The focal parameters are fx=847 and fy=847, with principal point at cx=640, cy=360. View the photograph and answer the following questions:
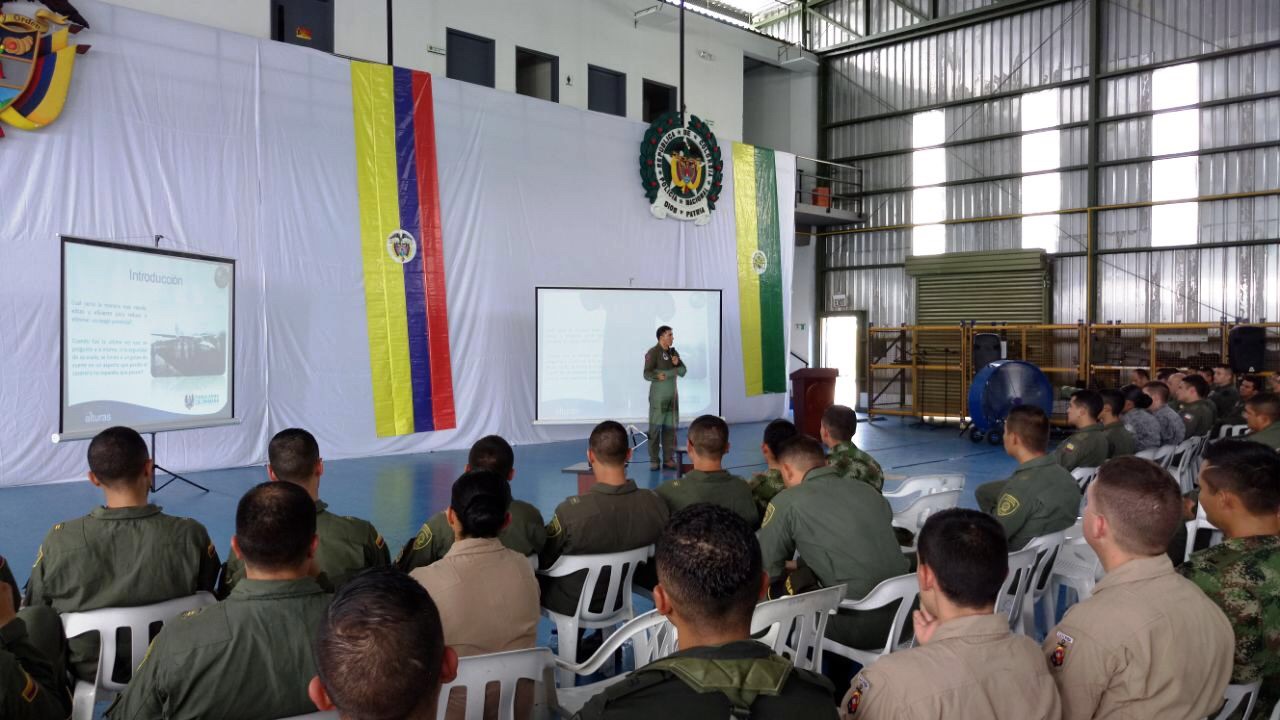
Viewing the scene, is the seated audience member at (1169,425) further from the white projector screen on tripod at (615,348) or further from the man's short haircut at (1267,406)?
the white projector screen on tripod at (615,348)

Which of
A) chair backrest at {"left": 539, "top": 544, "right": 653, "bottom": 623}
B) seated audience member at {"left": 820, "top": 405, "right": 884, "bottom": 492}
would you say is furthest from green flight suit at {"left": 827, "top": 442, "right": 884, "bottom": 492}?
chair backrest at {"left": 539, "top": 544, "right": 653, "bottom": 623}

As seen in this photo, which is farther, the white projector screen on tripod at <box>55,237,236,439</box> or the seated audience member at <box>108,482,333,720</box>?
the white projector screen on tripod at <box>55,237,236,439</box>

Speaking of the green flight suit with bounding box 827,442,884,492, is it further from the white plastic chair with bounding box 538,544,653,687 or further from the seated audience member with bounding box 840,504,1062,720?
the seated audience member with bounding box 840,504,1062,720

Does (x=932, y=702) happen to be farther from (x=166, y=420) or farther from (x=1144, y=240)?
(x=1144, y=240)

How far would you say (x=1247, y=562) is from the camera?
6.93 feet

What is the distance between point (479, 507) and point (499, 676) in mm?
564

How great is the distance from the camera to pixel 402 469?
8.86 metres

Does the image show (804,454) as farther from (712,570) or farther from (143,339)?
(143,339)

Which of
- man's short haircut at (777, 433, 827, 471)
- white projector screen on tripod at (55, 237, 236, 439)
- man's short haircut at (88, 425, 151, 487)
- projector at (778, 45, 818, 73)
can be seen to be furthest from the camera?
projector at (778, 45, 818, 73)

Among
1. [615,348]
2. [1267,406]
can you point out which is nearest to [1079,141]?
[615,348]

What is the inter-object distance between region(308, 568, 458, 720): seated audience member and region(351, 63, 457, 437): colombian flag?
8.93 m

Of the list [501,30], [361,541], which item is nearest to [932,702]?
[361,541]

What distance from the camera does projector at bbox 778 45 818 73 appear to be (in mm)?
16672

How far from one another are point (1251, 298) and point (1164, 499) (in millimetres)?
13752
